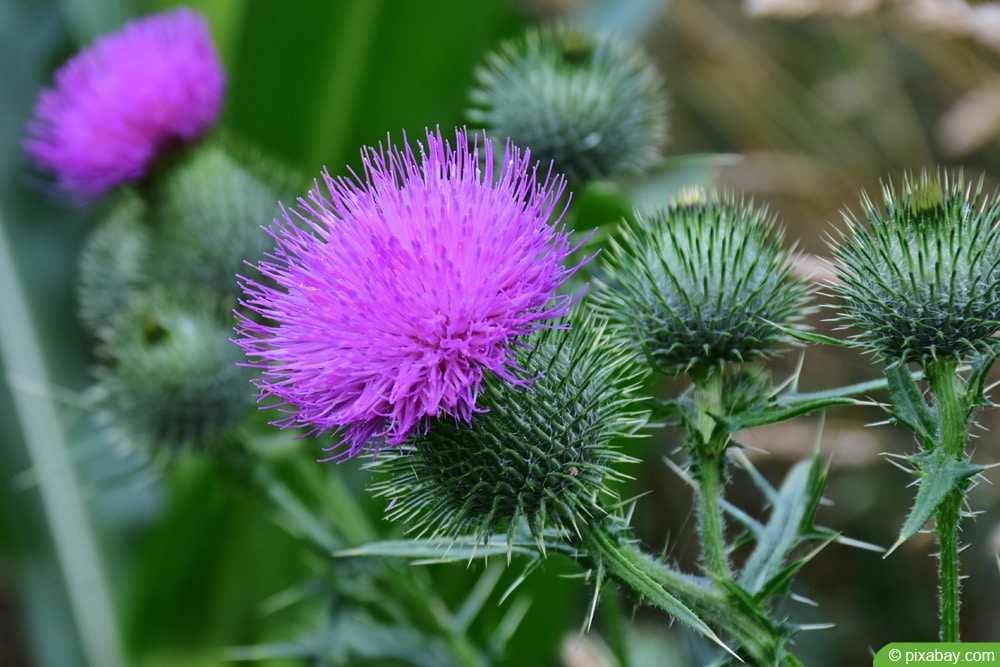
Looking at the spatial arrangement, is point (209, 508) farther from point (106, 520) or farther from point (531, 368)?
point (531, 368)

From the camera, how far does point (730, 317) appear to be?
2.34 m

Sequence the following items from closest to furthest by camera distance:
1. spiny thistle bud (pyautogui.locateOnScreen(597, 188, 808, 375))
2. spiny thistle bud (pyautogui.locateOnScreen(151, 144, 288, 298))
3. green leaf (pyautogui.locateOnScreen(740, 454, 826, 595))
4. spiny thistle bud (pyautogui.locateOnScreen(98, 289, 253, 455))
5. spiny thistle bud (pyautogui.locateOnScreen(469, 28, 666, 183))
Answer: green leaf (pyautogui.locateOnScreen(740, 454, 826, 595))
spiny thistle bud (pyautogui.locateOnScreen(597, 188, 808, 375))
spiny thistle bud (pyautogui.locateOnScreen(469, 28, 666, 183))
spiny thistle bud (pyautogui.locateOnScreen(98, 289, 253, 455))
spiny thistle bud (pyautogui.locateOnScreen(151, 144, 288, 298))

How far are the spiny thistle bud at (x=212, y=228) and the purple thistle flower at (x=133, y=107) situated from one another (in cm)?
24

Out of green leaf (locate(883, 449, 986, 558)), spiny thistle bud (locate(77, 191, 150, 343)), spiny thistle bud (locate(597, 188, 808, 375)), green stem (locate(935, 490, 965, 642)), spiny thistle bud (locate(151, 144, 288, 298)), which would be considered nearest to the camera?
green leaf (locate(883, 449, 986, 558))

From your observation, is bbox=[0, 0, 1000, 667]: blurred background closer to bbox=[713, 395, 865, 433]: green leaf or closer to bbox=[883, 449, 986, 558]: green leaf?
bbox=[713, 395, 865, 433]: green leaf

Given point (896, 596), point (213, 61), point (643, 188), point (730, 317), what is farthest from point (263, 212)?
point (896, 596)

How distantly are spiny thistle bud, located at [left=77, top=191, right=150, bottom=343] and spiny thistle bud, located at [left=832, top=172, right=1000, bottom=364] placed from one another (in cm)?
305

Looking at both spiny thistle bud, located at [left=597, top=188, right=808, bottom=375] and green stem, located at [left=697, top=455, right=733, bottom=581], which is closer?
green stem, located at [left=697, top=455, right=733, bottom=581]

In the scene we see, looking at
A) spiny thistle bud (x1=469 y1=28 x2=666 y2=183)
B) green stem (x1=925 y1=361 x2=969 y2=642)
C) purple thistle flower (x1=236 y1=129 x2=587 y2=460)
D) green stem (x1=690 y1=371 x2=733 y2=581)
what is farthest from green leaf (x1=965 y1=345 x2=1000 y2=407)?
spiny thistle bud (x1=469 y1=28 x2=666 y2=183)

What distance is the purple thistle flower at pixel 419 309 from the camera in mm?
A: 1966

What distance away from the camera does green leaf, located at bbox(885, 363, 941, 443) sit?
1965 mm

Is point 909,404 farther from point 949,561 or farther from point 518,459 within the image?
point 518,459

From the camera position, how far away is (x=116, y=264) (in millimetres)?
4211

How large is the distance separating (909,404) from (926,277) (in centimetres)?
30
